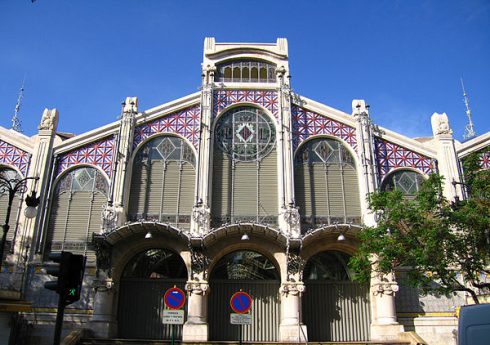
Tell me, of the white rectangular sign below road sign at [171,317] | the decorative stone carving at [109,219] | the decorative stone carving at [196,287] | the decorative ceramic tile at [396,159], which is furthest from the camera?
the decorative ceramic tile at [396,159]

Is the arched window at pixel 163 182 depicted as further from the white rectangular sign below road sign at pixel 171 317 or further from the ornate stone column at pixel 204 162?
the white rectangular sign below road sign at pixel 171 317

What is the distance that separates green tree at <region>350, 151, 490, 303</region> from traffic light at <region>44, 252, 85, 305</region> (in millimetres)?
12478

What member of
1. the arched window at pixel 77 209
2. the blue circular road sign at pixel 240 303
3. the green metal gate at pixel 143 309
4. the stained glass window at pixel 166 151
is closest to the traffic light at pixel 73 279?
the blue circular road sign at pixel 240 303

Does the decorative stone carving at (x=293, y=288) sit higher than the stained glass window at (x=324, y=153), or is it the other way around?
the stained glass window at (x=324, y=153)

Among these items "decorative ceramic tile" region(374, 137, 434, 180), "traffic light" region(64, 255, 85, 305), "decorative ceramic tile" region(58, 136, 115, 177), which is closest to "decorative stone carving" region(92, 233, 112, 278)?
"decorative ceramic tile" region(58, 136, 115, 177)

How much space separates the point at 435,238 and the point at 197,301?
10658 millimetres

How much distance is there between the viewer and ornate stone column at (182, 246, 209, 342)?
2161 centimetres

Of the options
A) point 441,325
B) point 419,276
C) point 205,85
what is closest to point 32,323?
point 205,85

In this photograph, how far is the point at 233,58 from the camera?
28.3m

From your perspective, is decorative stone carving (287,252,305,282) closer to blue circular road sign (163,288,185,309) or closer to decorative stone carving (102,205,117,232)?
decorative stone carving (102,205,117,232)

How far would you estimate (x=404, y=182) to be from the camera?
25.8 m

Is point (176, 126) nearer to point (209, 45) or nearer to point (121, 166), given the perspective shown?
point (121, 166)

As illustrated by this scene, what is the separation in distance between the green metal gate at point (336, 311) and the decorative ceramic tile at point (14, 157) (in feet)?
51.7

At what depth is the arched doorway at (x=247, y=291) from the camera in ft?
76.1
